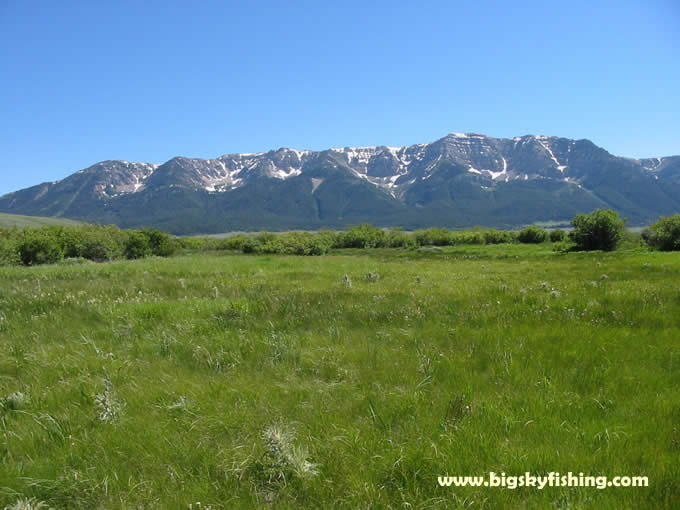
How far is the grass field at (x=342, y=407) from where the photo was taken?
2.85 metres

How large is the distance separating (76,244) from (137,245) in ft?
61.5

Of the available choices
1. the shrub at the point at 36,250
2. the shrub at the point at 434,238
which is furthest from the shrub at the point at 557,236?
the shrub at the point at 36,250

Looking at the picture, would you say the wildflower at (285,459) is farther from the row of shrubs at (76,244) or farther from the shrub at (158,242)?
the shrub at (158,242)

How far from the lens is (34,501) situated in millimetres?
2779

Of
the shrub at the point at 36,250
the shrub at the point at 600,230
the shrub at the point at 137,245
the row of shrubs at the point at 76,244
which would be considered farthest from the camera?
the shrub at the point at 137,245

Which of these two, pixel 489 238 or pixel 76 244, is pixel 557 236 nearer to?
pixel 489 238

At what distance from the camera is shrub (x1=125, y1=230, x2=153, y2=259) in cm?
10319

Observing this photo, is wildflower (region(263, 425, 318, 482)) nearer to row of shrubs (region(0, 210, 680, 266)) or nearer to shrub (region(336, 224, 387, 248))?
row of shrubs (region(0, 210, 680, 266))

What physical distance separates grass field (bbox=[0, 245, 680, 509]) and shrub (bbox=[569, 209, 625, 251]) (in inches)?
2698

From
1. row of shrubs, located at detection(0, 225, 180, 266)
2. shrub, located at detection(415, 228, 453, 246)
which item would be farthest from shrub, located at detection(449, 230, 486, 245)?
row of shrubs, located at detection(0, 225, 180, 266)

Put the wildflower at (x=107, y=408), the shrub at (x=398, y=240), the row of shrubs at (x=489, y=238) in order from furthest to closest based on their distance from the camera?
the shrub at (x=398, y=240) → the row of shrubs at (x=489, y=238) → the wildflower at (x=107, y=408)

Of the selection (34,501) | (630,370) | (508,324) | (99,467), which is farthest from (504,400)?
(34,501)

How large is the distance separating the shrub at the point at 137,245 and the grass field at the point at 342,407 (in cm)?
11024

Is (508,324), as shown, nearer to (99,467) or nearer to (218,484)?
(218,484)
